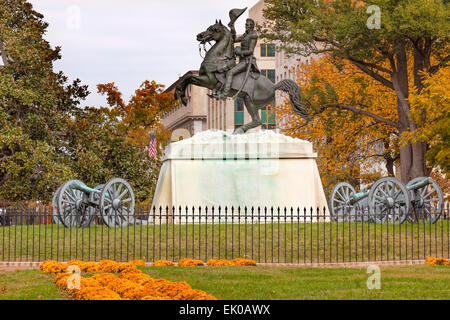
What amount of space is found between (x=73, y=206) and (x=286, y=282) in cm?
1092

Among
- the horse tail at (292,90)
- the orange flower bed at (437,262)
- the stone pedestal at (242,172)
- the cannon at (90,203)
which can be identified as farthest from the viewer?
the horse tail at (292,90)

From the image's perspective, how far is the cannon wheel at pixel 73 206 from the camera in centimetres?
2283

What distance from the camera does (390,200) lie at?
22.6 meters

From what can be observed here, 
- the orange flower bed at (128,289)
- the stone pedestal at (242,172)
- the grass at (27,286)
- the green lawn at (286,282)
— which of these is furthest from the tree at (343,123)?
the orange flower bed at (128,289)

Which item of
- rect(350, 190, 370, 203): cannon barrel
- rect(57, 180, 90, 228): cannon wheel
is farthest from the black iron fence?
rect(350, 190, 370, 203): cannon barrel

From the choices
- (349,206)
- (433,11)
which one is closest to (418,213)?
(349,206)

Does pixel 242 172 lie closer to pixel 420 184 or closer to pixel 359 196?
pixel 359 196

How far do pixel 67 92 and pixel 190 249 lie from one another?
61.1 ft

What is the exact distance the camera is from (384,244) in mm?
19938

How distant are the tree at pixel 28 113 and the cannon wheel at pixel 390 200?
1376 cm

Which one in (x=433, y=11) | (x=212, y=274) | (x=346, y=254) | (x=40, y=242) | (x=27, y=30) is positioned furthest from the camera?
(x=27, y=30)

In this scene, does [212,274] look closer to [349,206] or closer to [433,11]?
[349,206]

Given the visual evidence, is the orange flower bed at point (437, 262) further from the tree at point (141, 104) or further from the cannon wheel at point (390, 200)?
the tree at point (141, 104)

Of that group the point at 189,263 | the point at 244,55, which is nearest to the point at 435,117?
the point at 244,55
